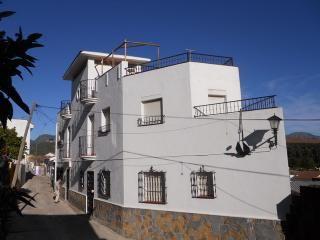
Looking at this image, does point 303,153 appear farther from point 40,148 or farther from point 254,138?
point 40,148

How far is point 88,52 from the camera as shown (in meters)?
19.6

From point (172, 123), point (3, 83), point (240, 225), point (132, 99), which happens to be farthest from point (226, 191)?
point (3, 83)

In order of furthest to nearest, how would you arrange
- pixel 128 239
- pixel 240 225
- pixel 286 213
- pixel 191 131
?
pixel 128 239 → pixel 191 131 → pixel 240 225 → pixel 286 213

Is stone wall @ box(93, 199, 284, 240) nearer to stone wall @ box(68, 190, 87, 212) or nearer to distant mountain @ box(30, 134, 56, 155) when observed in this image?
stone wall @ box(68, 190, 87, 212)

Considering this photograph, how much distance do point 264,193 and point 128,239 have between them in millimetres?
6196

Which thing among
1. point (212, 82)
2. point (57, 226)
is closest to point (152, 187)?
point (212, 82)

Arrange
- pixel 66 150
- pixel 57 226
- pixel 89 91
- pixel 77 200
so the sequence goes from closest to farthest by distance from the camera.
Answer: pixel 57 226 → pixel 89 91 → pixel 77 200 → pixel 66 150

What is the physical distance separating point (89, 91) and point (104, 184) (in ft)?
17.7

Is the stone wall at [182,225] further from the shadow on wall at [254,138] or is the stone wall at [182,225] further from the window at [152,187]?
the shadow on wall at [254,138]

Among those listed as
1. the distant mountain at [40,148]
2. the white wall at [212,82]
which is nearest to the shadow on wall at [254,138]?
the white wall at [212,82]

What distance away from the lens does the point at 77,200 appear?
21.1m

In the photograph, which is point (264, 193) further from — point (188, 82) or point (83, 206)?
point (83, 206)

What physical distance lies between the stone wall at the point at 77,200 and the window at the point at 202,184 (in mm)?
9428

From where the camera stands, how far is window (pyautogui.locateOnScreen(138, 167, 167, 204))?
13.2 meters
